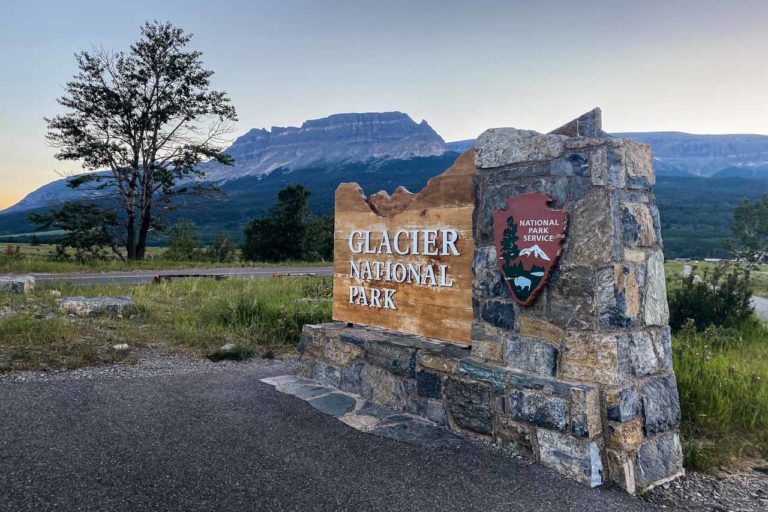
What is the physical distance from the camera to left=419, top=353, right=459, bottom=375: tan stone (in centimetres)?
355

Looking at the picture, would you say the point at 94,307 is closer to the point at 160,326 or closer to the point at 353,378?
the point at 160,326

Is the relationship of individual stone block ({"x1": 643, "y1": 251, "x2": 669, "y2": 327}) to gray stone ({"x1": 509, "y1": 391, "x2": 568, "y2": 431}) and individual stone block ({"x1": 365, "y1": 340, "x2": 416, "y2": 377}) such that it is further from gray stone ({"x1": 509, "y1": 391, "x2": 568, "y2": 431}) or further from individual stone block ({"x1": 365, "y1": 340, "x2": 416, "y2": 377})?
individual stone block ({"x1": 365, "y1": 340, "x2": 416, "y2": 377})

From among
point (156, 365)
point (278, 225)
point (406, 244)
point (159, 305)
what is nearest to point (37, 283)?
point (159, 305)

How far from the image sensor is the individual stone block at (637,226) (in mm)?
2896

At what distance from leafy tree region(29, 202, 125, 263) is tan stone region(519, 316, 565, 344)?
754 inches

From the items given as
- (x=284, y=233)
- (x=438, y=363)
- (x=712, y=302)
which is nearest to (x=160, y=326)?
(x=438, y=363)

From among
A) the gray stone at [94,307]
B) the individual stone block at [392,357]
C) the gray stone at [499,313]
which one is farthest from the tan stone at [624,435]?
the gray stone at [94,307]

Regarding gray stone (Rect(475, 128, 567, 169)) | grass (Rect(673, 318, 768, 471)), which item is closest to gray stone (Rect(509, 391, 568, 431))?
grass (Rect(673, 318, 768, 471))

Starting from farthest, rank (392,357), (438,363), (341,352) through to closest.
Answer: (341,352) < (392,357) < (438,363)

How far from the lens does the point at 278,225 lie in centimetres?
2284

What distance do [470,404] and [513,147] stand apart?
1.78 meters

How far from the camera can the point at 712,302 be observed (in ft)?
22.7

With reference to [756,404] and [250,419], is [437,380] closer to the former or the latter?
[250,419]

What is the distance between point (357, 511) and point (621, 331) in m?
1.75
